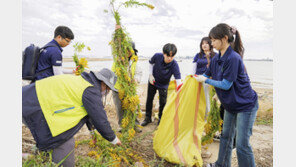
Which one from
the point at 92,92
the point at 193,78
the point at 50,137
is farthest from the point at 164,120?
the point at 50,137

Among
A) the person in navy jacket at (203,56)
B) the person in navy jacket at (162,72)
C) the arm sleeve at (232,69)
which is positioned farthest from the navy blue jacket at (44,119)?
the person in navy jacket at (203,56)

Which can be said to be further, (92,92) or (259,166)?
(259,166)

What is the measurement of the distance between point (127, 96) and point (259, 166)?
2210mm

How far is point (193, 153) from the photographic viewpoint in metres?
2.18

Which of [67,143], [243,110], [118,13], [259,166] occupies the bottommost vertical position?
[259,166]

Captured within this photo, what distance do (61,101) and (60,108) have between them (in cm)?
6

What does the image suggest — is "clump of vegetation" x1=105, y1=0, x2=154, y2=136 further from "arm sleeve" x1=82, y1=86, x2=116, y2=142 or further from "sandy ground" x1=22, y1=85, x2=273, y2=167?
"arm sleeve" x1=82, y1=86, x2=116, y2=142

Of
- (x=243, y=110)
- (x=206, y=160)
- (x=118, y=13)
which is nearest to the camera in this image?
(x=243, y=110)

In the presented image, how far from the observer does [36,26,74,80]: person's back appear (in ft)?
7.40

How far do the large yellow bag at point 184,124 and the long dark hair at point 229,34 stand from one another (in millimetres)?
635

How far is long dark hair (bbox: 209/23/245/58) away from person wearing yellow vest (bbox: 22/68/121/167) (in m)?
1.22

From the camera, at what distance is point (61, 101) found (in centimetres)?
136

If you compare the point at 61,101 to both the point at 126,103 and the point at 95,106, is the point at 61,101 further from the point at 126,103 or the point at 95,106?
the point at 126,103

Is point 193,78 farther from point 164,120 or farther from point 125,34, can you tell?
point 125,34
